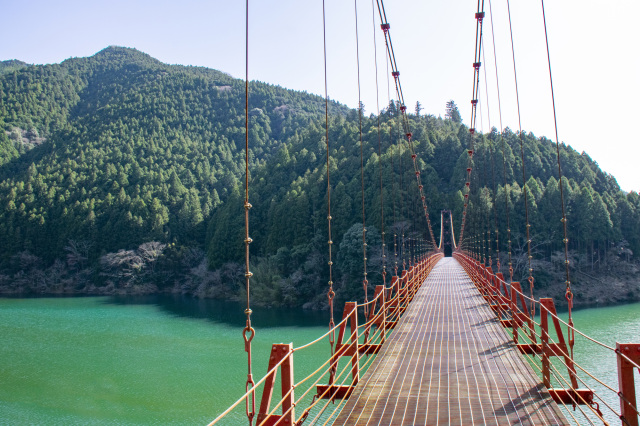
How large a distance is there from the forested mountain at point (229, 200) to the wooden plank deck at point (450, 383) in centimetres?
1510

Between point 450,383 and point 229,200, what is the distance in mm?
45344

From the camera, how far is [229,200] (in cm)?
4825

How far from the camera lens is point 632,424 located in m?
2.64

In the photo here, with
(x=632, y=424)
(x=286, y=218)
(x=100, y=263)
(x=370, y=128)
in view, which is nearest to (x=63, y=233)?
(x=100, y=263)

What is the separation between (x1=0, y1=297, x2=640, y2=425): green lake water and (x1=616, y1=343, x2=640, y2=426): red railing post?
39.0ft

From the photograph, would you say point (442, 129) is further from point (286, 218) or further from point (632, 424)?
point (632, 424)

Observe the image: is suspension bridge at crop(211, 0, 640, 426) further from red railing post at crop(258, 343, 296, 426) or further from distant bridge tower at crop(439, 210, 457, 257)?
distant bridge tower at crop(439, 210, 457, 257)

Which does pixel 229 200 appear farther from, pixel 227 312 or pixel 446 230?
pixel 446 230

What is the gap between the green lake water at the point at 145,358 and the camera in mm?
14328

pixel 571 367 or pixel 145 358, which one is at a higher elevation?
pixel 571 367

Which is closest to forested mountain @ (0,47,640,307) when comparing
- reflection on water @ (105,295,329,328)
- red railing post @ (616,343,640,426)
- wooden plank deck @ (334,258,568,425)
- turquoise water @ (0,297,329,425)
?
reflection on water @ (105,295,329,328)

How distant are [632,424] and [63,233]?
5498cm

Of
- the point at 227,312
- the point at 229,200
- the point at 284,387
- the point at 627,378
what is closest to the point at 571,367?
the point at 627,378

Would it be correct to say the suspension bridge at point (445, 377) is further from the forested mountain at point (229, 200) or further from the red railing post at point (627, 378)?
the forested mountain at point (229, 200)
